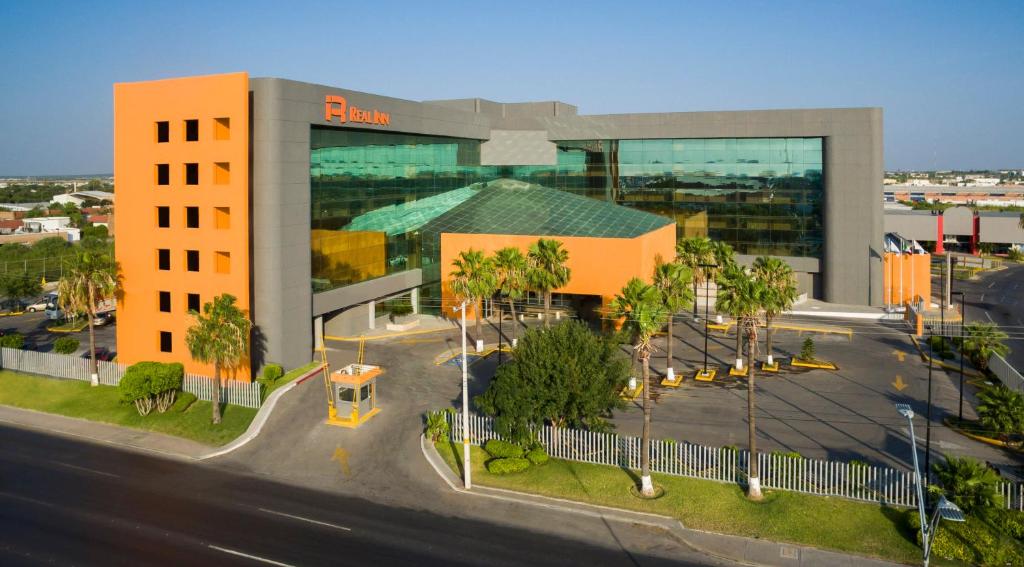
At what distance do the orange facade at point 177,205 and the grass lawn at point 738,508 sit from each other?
2329 centimetres

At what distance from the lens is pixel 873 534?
96.1ft

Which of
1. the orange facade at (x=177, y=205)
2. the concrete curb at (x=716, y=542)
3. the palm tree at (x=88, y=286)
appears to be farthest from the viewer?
the palm tree at (x=88, y=286)

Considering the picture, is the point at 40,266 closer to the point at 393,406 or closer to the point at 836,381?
the point at 393,406

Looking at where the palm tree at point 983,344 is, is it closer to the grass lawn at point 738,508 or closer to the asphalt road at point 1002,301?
the asphalt road at point 1002,301

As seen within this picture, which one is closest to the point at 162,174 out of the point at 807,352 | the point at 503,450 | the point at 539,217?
the point at 503,450

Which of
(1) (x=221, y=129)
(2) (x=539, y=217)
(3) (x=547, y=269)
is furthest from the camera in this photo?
(2) (x=539, y=217)

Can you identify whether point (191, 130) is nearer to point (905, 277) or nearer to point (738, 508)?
point (738, 508)

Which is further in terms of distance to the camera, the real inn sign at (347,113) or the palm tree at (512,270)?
the palm tree at (512,270)

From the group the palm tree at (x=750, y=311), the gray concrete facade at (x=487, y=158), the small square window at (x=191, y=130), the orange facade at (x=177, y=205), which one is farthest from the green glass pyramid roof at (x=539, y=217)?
the palm tree at (x=750, y=311)

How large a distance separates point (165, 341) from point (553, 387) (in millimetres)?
29360

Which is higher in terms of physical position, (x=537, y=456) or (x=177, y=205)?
(x=177, y=205)

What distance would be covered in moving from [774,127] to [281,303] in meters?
55.9

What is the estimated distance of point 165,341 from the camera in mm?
51875

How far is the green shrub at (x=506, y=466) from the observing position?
3588 cm
